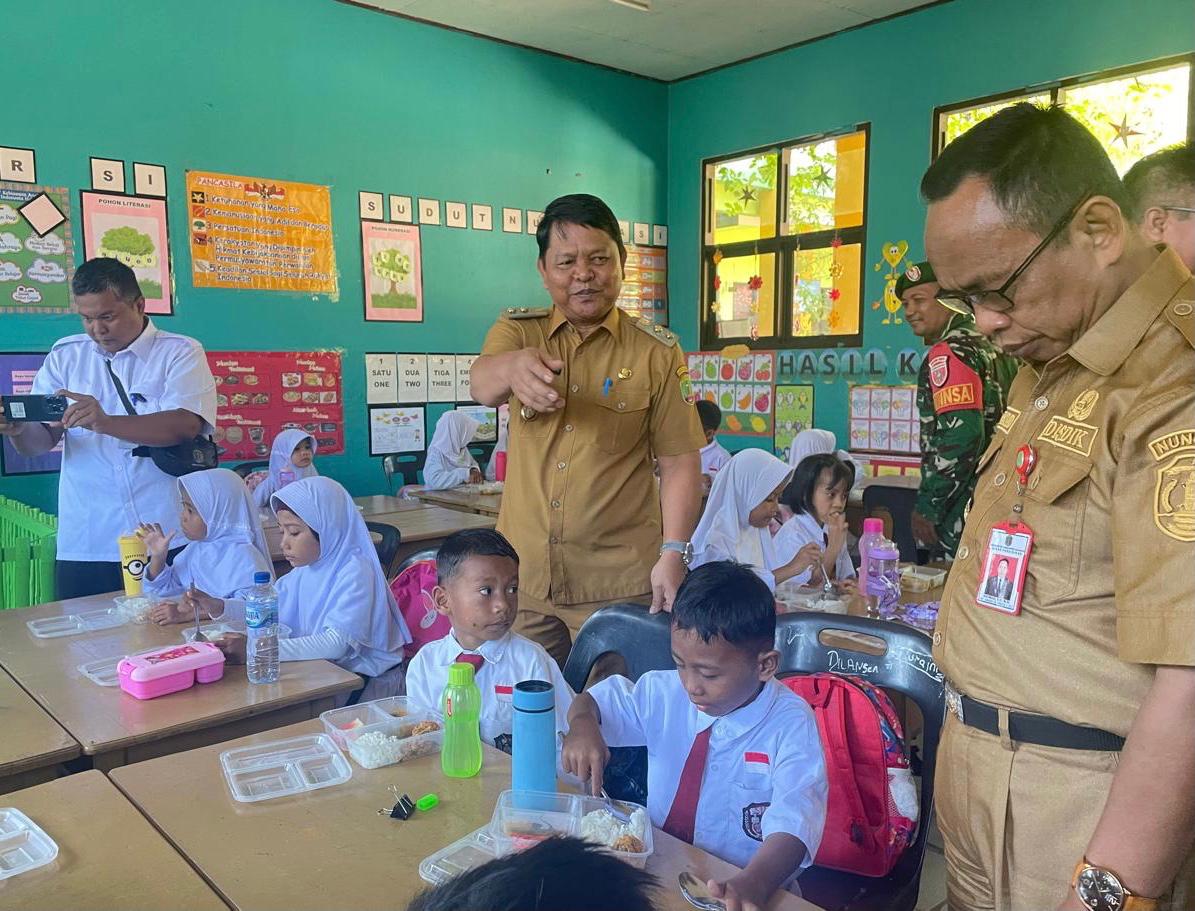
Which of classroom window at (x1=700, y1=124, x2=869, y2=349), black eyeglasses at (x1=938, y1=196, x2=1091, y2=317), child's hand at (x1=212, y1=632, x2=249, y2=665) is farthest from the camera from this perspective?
classroom window at (x1=700, y1=124, x2=869, y2=349)

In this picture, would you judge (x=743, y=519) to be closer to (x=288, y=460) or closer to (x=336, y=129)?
(x=288, y=460)

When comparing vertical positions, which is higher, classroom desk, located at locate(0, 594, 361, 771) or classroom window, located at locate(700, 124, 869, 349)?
classroom window, located at locate(700, 124, 869, 349)

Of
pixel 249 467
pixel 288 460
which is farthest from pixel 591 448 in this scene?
pixel 249 467

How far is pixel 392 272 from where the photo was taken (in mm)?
5555

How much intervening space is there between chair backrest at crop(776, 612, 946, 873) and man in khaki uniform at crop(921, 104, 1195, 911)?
382 mm

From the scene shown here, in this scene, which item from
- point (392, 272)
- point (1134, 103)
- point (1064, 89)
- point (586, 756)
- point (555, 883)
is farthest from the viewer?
point (392, 272)

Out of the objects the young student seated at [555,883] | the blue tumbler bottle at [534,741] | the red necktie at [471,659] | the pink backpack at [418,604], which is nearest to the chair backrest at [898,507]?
the pink backpack at [418,604]

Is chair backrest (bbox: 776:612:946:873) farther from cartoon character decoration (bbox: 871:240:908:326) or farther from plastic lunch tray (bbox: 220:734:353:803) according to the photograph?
cartoon character decoration (bbox: 871:240:908:326)

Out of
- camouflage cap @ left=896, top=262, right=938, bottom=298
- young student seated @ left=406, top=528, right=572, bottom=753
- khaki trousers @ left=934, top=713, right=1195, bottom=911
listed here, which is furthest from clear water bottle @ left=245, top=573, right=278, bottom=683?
camouflage cap @ left=896, top=262, right=938, bottom=298

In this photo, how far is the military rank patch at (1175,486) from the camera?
0.85 metres

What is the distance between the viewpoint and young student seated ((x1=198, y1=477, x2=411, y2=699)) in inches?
99.7

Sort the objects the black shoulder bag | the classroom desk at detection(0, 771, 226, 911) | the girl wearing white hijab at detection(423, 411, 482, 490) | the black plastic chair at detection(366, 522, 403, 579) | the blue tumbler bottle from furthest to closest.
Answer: the girl wearing white hijab at detection(423, 411, 482, 490)
the black plastic chair at detection(366, 522, 403, 579)
the black shoulder bag
the blue tumbler bottle
the classroom desk at detection(0, 771, 226, 911)

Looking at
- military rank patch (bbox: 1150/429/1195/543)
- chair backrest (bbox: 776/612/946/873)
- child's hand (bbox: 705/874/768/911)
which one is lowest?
child's hand (bbox: 705/874/768/911)

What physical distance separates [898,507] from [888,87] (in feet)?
9.16
